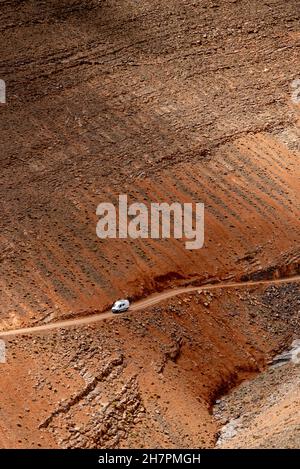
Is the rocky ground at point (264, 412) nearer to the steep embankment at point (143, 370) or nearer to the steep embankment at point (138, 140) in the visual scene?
the steep embankment at point (143, 370)

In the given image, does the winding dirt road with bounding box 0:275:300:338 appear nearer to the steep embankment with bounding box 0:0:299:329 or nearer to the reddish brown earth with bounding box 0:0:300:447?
the reddish brown earth with bounding box 0:0:300:447

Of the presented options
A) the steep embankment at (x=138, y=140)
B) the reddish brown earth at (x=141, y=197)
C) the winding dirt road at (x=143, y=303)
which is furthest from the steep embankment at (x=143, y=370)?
the steep embankment at (x=138, y=140)

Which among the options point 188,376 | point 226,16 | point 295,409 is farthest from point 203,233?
point 226,16

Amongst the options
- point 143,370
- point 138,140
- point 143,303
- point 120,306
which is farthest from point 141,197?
point 143,370

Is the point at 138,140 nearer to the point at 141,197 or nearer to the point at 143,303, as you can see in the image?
the point at 141,197

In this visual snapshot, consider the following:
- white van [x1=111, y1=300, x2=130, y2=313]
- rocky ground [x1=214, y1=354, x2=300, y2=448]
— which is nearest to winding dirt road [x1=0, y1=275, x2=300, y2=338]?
white van [x1=111, y1=300, x2=130, y2=313]

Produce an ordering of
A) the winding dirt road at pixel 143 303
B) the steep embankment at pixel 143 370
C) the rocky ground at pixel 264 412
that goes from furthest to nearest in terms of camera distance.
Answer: the winding dirt road at pixel 143 303, the steep embankment at pixel 143 370, the rocky ground at pixel 264 412
